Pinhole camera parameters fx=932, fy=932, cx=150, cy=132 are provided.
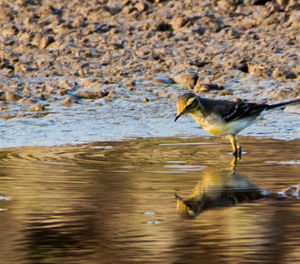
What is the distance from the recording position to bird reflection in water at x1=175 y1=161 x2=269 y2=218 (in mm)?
6035

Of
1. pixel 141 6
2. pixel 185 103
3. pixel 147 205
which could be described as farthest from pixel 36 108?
pixel 147 205

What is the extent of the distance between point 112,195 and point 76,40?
6750mm

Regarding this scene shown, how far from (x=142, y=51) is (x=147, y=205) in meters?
6.57

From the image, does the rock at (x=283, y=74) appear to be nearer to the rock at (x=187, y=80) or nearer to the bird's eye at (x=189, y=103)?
the rock at (x=187, y=80)

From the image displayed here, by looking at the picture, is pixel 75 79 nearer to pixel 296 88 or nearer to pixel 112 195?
pixel 296 88

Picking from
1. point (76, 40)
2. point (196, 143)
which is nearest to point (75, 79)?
point (76, 40)

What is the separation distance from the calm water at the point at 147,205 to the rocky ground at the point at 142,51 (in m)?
2.54

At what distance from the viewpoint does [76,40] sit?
1289cm

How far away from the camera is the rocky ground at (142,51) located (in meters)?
11.4

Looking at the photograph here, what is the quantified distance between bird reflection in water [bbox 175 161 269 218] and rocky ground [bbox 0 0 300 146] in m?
3.99

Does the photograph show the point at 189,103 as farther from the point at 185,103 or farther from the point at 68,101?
the point at 68,101

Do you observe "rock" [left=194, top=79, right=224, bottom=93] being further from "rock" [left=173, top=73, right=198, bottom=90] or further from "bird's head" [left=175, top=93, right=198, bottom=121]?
"bird's head" [left=175, top=93, right=198, bottom=121]

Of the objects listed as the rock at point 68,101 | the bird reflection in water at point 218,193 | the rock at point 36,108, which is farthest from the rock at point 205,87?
the bird reflection in water at point 218,193

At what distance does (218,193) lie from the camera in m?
6.52
